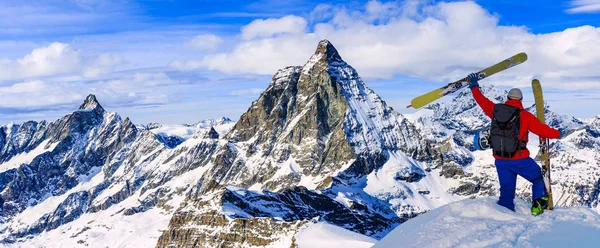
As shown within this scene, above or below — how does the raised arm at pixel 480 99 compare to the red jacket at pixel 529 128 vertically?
above

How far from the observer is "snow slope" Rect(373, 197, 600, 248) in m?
14.8

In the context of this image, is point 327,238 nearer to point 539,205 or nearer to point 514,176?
point 514,176

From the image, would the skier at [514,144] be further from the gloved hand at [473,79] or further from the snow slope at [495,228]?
the gloved hand at [473,79]

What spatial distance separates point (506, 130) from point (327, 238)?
147359 mm

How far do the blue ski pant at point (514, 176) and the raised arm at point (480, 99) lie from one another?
1.79m

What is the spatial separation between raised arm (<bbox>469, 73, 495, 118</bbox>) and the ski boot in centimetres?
322

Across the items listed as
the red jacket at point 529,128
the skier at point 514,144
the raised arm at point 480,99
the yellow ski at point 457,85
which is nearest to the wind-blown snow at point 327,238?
the yellow ski at point 457,85

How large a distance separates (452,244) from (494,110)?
543cm

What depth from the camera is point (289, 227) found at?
175250 millimetres

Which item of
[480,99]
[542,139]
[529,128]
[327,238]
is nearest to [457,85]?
[480,99]

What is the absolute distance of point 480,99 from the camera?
66.0 feet

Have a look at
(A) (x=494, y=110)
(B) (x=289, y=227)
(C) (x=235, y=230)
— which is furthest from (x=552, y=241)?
(C) (x=235, y=230)

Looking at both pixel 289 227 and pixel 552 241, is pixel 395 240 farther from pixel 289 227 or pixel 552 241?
pixel 289 227

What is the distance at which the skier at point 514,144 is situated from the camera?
18141 millimetres
